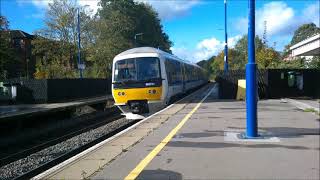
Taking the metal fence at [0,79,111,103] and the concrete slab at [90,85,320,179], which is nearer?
the concrete slab at [90,85,320,179]

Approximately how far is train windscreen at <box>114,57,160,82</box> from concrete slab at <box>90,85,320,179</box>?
10156 millimetres

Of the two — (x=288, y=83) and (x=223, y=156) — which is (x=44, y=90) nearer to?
(x=288, y=83)

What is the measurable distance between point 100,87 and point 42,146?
3048 cm

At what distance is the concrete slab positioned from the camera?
24.8 feet

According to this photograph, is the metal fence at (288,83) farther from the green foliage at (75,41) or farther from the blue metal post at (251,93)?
the green foliage at (75,41)

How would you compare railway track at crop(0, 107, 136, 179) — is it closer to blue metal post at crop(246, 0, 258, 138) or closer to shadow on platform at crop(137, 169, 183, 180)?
shadow on platform at crop(137, 169, 183, 180)

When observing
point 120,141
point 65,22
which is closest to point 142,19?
point 65,22

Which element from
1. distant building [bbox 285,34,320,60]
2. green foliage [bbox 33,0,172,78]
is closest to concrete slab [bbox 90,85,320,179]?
distant building [bbox 285,34,320,60]

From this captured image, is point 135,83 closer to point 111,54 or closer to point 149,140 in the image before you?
point 149,140

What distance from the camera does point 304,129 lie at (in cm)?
1183

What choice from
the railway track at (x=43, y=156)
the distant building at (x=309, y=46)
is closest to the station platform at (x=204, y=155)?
the railway track at (x=43, y=156)

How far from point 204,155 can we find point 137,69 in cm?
1441

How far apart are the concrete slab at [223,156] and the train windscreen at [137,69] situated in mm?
10156

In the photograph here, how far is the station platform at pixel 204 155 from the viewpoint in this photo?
7668 mm
